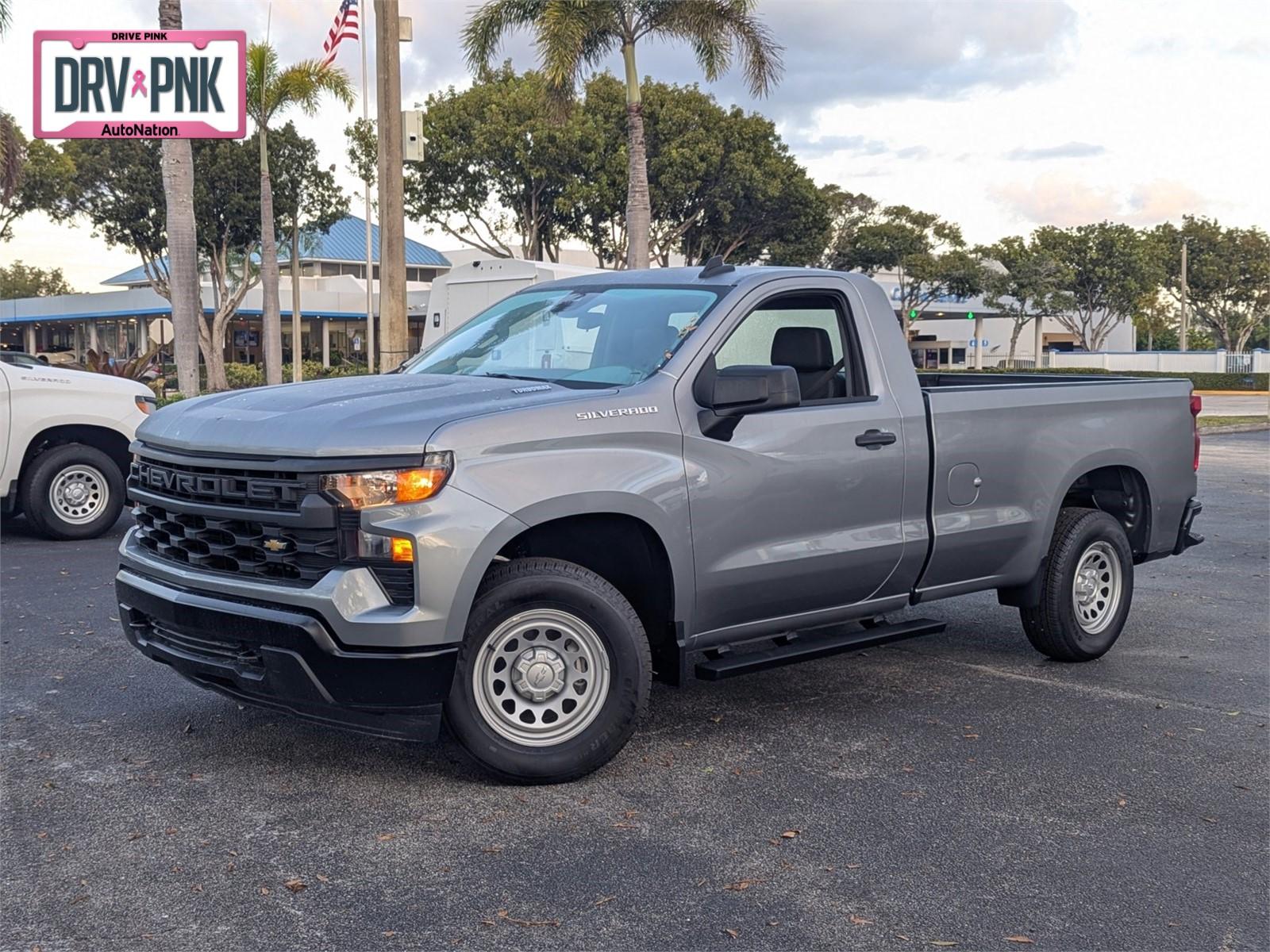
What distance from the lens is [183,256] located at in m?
20.3

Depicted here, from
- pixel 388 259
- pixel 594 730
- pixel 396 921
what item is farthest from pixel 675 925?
pixel 388 259

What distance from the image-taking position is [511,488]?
4.75 meters

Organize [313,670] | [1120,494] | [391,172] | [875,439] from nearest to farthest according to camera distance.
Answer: [313,670], [875,439], [1120,494], [391,172]

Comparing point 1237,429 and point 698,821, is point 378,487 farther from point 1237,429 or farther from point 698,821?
point 1237,429

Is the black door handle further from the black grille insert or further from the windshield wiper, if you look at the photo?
the black grille insert

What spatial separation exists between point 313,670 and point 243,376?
1747 inches

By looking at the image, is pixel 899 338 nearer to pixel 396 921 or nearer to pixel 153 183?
pixel 396 921

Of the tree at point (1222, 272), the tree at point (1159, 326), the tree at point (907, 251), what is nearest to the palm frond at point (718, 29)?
the tree at point (907, 251)

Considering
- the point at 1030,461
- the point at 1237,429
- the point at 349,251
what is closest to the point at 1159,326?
the point at 349,251

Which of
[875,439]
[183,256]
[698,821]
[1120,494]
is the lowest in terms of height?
[698,821]

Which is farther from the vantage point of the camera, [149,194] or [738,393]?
[149,194]

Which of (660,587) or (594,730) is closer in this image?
(594,730)

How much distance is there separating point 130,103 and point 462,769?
1757 centimetres

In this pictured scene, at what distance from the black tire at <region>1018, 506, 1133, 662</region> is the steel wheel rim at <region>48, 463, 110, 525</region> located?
7.70 metres
